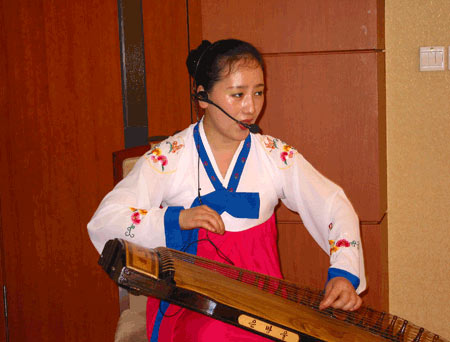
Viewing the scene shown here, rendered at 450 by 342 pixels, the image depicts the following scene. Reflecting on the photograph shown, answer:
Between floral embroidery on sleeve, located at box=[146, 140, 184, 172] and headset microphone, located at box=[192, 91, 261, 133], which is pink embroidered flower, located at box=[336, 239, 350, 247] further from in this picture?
floral embroidery on sleeve, located at box=[146, 140, 184, 172]

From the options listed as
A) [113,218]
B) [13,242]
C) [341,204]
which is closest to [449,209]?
[341,204]

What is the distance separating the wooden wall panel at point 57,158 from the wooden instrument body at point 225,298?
4.72ft

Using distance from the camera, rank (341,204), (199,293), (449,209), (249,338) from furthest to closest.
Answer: (449,209) → (341,204) → (249,338) → (199,293)

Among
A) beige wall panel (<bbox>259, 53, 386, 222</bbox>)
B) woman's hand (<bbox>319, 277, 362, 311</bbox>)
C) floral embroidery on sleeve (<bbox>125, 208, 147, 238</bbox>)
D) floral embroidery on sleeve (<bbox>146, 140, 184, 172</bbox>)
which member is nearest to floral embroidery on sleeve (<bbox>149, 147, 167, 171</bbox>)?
floral embroidery on sleeve (<bbox>146, 140, 184, 172</bbox>)

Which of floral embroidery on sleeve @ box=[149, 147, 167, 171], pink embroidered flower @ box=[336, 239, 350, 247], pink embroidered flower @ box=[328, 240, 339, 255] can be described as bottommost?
pink embroidered flower @ box=[328, 240, 339, 255]

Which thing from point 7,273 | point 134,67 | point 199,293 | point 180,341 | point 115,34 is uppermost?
point 115,34

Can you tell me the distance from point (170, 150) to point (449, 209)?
4.38 ft

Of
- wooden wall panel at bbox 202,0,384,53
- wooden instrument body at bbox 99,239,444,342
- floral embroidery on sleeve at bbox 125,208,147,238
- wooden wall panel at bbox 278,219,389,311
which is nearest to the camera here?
wooden instrument body at bbox 99,239,444,342

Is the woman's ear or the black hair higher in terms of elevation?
the black hair

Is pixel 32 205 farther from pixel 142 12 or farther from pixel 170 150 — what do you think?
pixel 170 150

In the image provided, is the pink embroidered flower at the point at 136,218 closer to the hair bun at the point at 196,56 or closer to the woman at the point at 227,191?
the woman at the point at 227,191

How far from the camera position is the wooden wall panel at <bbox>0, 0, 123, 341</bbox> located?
231 cm

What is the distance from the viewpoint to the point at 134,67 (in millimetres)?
2361

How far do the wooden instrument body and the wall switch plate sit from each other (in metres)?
1.44
